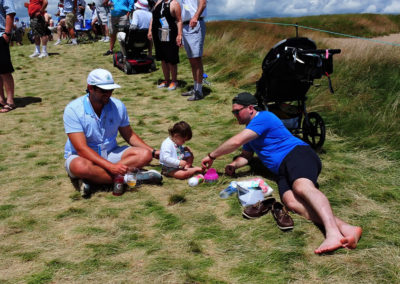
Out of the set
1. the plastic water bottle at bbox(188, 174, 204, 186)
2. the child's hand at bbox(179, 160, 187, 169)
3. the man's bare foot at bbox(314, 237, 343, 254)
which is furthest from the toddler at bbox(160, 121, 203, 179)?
the man's bare foot at bbox(314, 237, 343, 254)

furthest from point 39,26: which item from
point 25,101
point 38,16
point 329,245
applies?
point 329,245

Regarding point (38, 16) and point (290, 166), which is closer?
point (290, 166)

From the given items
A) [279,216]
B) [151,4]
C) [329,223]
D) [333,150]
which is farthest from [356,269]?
[151,4]

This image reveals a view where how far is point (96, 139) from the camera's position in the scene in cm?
397

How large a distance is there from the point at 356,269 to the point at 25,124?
19.6 ft

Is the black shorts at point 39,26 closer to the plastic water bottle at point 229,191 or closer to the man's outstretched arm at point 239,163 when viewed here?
the man's outstretched arm at point 239,163

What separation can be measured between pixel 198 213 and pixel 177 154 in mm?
974

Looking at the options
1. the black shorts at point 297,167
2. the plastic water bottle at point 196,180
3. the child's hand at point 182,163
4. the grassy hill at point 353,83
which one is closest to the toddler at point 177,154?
the child's hand at point 182,163

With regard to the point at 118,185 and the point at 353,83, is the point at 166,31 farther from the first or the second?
the point at 118,185

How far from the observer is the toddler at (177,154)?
411 centimetres

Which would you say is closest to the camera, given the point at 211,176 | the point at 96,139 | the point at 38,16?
the point at 96,139

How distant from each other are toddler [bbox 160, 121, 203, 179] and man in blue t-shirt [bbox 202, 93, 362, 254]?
0.87 feet

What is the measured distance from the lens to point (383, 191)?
376 centimetres

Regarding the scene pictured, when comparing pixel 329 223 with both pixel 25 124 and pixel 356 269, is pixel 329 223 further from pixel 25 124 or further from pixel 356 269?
pixel 25 124
